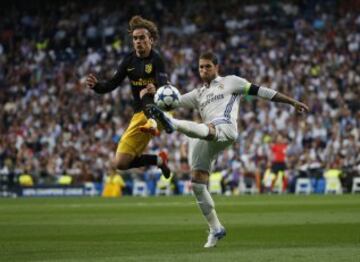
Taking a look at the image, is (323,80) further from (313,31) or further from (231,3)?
(231,3)

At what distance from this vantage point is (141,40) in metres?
14.4

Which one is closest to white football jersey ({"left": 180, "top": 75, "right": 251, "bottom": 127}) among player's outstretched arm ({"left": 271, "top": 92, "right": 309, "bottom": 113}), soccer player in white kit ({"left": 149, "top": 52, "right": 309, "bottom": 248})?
soccer player in white kit ({"left": 149, "top": 52, "right": 309, "bottom": 248})

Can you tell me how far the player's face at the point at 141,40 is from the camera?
47.2ft

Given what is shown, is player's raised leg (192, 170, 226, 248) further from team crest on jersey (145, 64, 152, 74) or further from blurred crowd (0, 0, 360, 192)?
blurred crowd (0, 0, 360, 192)

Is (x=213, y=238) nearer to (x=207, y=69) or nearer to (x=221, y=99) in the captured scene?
(x=221, y=99)

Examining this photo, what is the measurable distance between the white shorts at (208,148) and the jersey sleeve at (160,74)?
1341 mm

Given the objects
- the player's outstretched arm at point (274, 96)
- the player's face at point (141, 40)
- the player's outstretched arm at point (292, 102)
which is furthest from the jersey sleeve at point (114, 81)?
the player's outstretched arm at point (292, 102)

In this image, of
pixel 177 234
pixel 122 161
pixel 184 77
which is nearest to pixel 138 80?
pixel 122 161

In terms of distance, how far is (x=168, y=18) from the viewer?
147 feet

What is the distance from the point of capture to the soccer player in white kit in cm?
1288

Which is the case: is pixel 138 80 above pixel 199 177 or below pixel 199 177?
above

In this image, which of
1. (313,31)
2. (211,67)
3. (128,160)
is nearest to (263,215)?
(128,160)

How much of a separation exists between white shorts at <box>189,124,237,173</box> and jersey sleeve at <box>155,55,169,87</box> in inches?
52.8

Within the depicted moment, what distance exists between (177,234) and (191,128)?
142 inches
